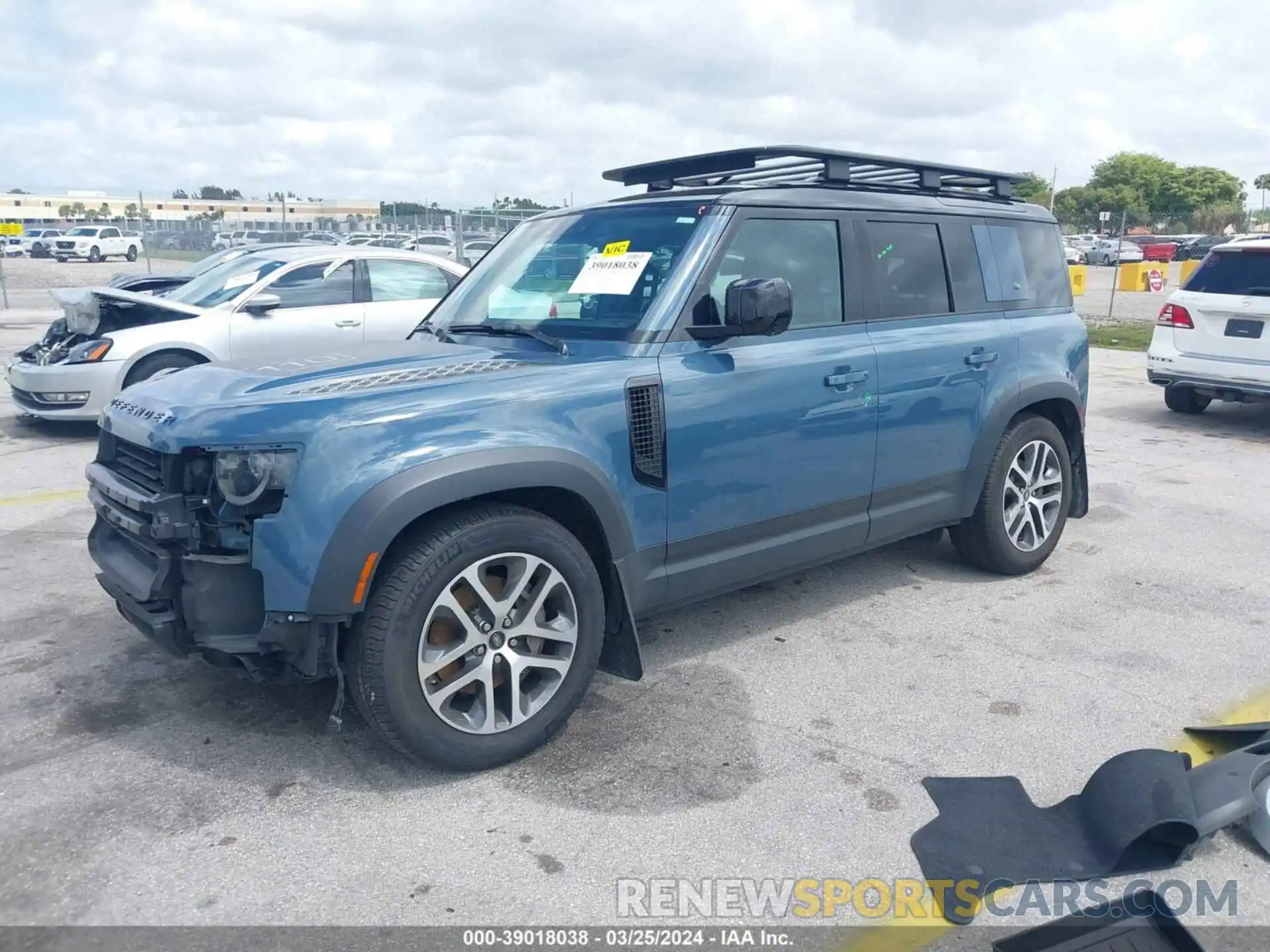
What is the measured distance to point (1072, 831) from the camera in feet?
10.2

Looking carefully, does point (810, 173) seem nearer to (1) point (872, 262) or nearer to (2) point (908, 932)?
(1) point (872, 262)

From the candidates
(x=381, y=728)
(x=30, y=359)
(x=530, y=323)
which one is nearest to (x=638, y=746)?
(x=381, y=728)

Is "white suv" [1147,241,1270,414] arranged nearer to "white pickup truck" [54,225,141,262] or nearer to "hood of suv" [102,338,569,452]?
"hood of suv" [102,338,569,452]

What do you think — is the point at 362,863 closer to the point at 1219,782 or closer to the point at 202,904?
the point at 202,904

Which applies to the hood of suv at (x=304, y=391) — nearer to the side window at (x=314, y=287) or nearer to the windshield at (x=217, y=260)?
the side window at (x=314, y=287)

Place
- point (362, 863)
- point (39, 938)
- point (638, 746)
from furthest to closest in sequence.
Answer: point (638, 746), point (362, 863), point (39, 938)

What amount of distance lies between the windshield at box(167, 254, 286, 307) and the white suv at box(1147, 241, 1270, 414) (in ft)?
26.7

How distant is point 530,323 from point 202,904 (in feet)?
8.08

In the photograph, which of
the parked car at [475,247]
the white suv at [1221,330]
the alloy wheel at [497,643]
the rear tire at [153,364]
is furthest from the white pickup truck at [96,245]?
the alloy wheel at [497,643]

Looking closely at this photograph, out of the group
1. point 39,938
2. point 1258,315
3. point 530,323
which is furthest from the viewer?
point 1258,315

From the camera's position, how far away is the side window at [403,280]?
31.2 ft

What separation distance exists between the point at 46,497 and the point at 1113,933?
22.0 ft

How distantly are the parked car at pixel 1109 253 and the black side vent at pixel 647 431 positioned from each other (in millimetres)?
47720

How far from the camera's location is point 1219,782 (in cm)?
316
